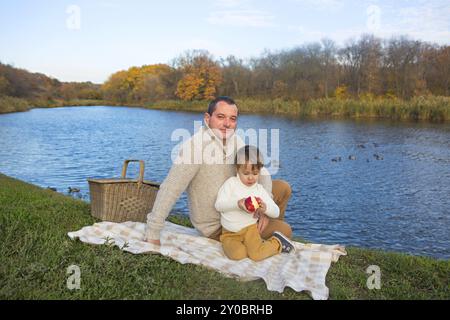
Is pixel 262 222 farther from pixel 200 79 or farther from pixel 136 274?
pixel 200 79

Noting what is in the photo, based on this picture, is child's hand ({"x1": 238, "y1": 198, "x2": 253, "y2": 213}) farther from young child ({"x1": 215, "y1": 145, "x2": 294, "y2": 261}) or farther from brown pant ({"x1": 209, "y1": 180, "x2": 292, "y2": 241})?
brown pant ({"x1": 209, "y1": 180, "x2": 292, "y2": 241})

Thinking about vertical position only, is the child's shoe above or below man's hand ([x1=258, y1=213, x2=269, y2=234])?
below

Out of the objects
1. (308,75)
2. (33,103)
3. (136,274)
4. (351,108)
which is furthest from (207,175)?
(33,103)

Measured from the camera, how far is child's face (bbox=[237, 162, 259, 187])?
4348mm

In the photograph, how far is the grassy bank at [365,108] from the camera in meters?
29.9

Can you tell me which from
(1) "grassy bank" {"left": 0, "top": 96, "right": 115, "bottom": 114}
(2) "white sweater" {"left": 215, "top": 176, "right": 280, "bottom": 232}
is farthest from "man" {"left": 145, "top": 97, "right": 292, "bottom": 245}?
(1) "grassy bank" {"left": 0, "top": 96, "right": 115, "bottom": 114}

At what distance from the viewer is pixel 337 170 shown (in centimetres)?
1473

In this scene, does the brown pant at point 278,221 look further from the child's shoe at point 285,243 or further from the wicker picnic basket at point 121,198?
the wicker picnic basket at point 121,198

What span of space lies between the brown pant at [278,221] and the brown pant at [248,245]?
0.24 meters

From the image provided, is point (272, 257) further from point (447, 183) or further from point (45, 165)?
point (45, 165)

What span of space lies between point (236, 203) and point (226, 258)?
1.80 feet

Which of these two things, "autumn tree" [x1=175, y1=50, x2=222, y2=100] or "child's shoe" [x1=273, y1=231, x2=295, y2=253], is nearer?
"child's shoe" [x1=273, y1=231, x2=295, y2=253]

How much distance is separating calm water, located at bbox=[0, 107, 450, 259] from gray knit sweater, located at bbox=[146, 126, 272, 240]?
11.7 feet
